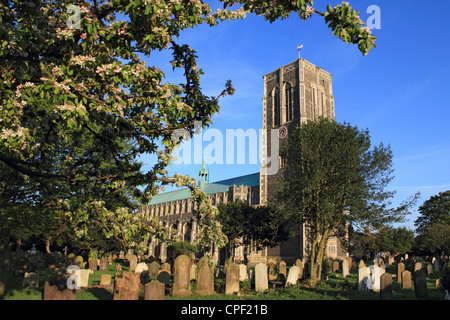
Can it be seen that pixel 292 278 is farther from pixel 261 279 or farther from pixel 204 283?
pixel 204 283

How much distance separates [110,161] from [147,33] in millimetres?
2639

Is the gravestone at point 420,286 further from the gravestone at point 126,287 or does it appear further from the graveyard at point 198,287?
the gravestone at point 126,287

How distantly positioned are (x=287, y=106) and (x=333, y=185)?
3344 centimetres

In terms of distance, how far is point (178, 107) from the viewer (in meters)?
4.85

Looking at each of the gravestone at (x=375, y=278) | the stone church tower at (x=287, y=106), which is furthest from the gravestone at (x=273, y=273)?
the stone church tower at (x=287, y=106)

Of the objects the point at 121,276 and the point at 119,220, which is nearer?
the point at 119,220

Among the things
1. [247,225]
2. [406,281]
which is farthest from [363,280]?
[247,225]

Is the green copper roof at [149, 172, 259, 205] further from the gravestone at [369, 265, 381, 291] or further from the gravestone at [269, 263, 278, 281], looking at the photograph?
the gravestone at [369, 265, 381, 291]

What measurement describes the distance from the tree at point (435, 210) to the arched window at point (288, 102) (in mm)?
35533

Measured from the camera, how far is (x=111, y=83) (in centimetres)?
521

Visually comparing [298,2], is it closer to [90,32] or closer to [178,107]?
[178,107]

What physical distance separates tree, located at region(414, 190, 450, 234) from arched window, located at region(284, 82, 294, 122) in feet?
117
